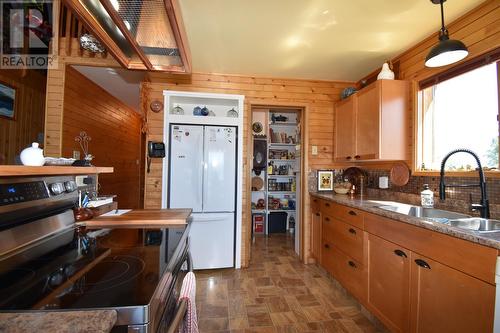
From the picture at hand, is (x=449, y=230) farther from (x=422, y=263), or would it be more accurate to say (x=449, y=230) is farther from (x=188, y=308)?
(x=188, y=308)

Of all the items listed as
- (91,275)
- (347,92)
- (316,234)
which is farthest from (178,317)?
(347,92)

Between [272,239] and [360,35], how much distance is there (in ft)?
10.9

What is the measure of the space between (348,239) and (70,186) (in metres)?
2.25

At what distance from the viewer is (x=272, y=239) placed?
420cm

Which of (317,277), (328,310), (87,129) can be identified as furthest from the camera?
(87,129)

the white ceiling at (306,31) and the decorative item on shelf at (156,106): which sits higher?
the white ceiling at (306,31)

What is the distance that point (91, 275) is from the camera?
0.70m

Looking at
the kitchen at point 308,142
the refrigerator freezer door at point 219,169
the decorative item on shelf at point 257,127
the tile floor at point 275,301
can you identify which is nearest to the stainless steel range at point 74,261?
the kitchen at point 308,142

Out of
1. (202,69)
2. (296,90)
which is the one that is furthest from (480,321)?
(202,69)

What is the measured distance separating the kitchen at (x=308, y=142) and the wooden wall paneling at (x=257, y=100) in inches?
0.5

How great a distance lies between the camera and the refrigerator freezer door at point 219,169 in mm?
2865

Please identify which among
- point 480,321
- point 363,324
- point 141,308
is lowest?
point 363,324

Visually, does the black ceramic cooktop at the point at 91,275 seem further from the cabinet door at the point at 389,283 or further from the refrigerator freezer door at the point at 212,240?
the refrigerator freezer door at the point at 212,240

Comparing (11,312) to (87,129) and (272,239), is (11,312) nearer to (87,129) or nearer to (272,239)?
(87,129)
